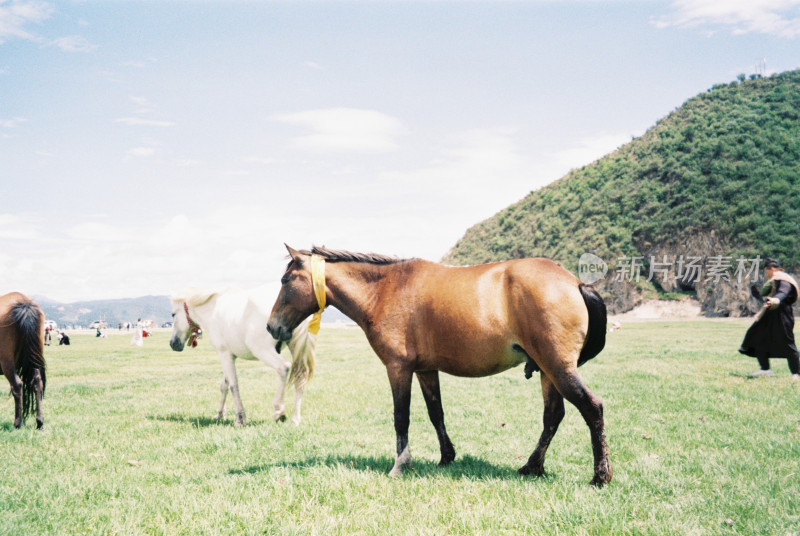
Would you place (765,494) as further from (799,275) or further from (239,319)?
(799,275)

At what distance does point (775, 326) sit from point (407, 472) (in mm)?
11181

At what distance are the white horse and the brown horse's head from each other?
2.69 m

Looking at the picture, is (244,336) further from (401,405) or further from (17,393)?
(401,405)

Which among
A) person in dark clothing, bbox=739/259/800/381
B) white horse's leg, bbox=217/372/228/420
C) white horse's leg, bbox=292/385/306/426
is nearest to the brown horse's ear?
white horse's leg, bbox=292/385/306/426

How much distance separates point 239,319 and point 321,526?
5960 millimetres

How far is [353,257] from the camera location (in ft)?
20.8

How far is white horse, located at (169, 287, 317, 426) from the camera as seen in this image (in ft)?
29.8

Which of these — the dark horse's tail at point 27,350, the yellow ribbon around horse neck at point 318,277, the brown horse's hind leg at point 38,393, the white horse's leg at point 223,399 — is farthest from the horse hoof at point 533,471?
the dark horse's tail at point 27,350

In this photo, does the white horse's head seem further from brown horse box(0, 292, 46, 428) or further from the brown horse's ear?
the brown horse's ear

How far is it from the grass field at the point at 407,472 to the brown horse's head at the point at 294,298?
1.62m

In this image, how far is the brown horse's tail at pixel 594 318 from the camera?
508cm

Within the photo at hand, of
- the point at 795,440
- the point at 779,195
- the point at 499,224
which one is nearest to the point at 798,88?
the point at 779,195

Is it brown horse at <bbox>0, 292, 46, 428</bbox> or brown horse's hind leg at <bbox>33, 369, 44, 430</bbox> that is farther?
brown horse at <bbox>0, 292, 46, 428</bbox>

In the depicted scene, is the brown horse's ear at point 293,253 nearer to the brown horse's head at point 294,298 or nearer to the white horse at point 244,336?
the brown horse's head at point 294,298
